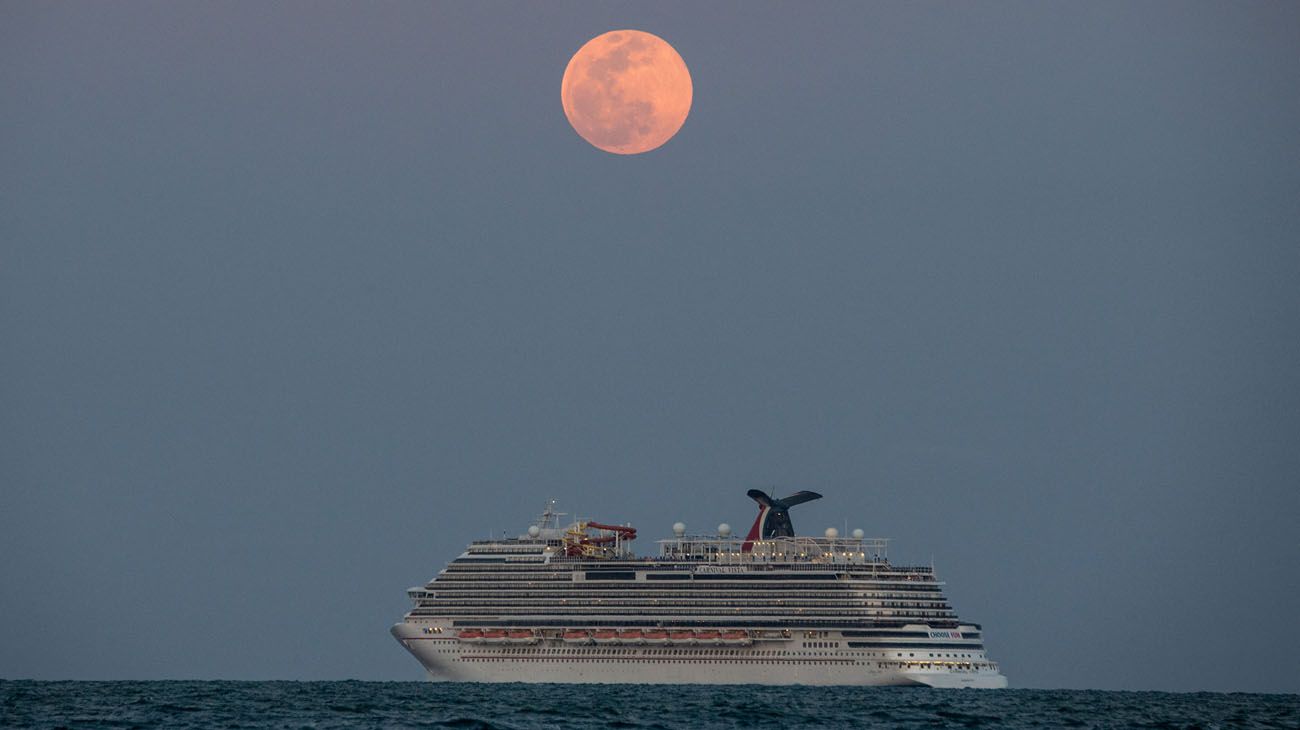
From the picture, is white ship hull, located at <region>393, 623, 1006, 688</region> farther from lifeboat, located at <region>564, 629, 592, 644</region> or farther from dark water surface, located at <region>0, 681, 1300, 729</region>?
dark water surface, located at <region>0, 681, 1300, 729</region>

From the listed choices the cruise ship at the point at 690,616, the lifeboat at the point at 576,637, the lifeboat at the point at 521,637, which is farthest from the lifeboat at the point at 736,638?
the lifeboat at the point at 521,637

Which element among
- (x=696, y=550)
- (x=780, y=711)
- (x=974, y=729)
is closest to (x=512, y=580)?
(x=696, y=550)

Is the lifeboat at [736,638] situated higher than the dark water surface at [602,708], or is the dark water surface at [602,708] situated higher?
the lifeboat at [736,638]

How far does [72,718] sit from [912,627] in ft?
195

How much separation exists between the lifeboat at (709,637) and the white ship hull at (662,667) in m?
0.58

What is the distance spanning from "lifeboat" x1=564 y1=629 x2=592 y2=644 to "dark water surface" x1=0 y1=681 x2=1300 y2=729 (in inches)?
245

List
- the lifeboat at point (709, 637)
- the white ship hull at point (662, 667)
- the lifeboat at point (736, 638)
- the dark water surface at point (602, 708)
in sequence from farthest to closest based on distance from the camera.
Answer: the lifeboat at point (709, 637) < the lifeboat at point (736, 638) < the white ship hull at point (662, 667) < the dark water surface at point (602, 708)

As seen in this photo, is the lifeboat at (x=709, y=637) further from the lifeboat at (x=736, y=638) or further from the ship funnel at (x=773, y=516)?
the ship funnel at (x=773, y=516)

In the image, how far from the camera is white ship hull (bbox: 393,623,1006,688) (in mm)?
116500

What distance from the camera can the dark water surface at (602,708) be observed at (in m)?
76.7

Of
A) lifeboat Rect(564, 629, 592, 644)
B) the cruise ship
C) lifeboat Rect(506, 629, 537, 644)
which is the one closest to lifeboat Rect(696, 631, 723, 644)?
the cruise ship

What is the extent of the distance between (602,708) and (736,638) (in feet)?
121

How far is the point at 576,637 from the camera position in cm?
12406

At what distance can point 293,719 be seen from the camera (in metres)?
78.2
